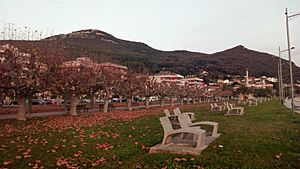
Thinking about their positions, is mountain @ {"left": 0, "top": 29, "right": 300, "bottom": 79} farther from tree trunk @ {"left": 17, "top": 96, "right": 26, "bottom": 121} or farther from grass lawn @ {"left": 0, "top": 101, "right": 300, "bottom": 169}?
grass lawn @ {"left": 0, "top": 101, "right": 300, "bottom": 169}

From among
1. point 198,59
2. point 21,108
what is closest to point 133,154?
point 21,108

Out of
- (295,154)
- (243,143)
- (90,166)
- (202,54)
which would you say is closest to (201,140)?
(243,143)

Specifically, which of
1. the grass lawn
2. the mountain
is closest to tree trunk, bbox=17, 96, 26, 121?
the grass lawn

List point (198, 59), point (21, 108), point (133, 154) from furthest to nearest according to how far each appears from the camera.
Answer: point (198, 59)
point (21, 108)
point (133, 154)

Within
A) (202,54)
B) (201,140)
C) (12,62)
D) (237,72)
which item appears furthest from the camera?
(202,54)

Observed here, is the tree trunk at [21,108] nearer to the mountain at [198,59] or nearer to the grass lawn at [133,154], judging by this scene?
the grass lawn at [133,154]

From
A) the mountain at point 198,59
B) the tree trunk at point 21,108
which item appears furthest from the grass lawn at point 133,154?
the mountain at point 198,59

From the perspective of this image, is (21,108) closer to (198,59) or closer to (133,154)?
(133,154)

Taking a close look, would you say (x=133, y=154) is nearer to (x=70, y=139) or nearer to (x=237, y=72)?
(x=70, y=139)

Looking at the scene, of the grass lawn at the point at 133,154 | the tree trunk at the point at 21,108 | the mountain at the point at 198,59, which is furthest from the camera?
the mountain at the point at 198,59

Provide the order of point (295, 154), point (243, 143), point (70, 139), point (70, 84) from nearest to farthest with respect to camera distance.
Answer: point (295, 154)
point (243, 143)
point (70, 139)
point (70, 84)

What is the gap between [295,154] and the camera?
22.4 ft

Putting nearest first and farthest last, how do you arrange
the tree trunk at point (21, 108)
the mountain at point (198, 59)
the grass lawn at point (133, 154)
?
the grass lawn at point (133, 154) < the tree trunk at point (21, 108) < the mountain at point (198, 59)

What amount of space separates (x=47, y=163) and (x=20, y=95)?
11031 millimetres
